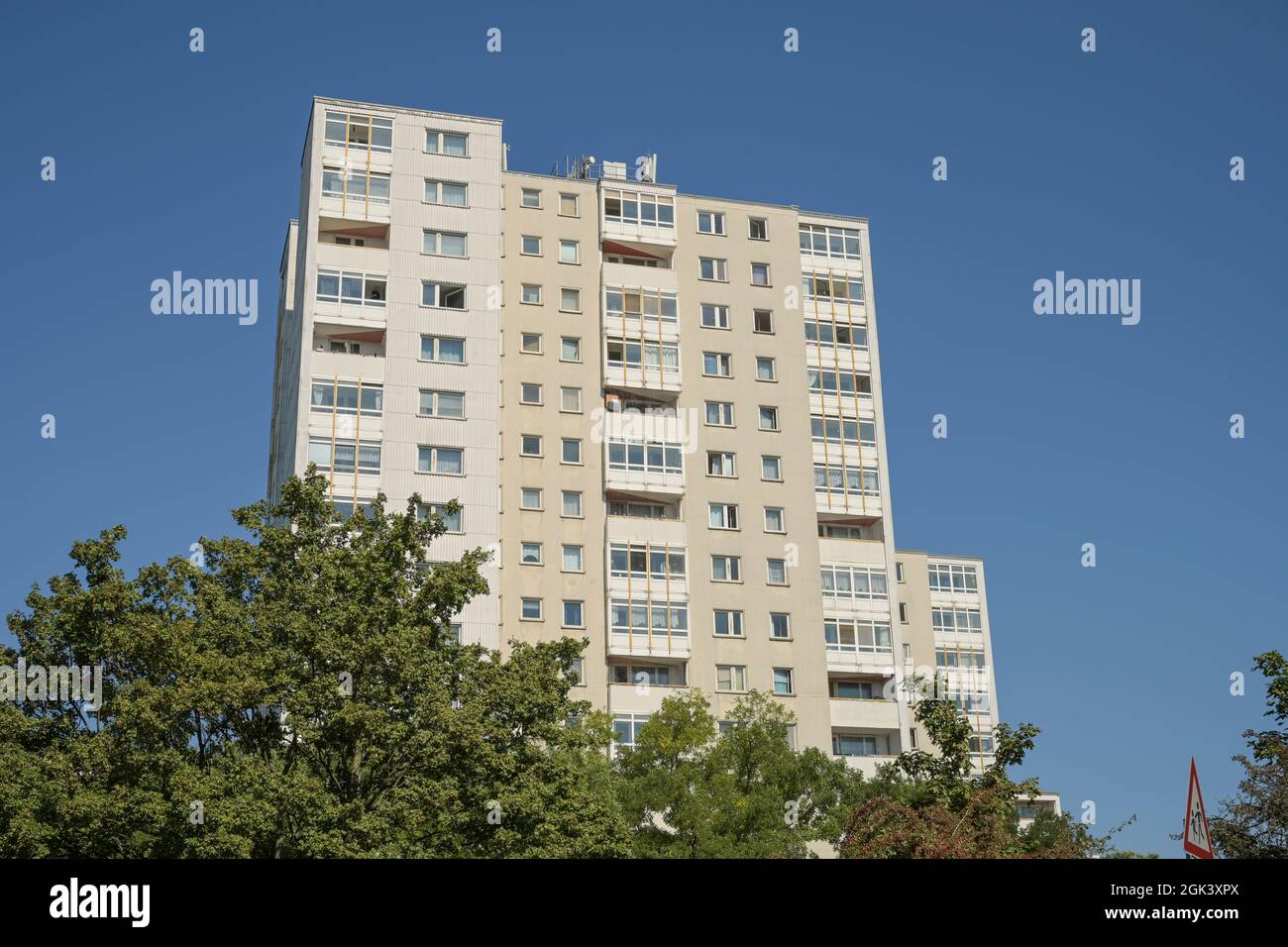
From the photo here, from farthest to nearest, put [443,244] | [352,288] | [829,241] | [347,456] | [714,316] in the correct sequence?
[829,241] → [714,316] → [443,244] → [352,288] → [347,456]

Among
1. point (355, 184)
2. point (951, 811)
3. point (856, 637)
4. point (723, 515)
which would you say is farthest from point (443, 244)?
point (951, 811)

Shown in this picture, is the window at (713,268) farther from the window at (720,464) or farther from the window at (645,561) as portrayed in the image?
the window at (645,561)

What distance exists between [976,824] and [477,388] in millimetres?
42147

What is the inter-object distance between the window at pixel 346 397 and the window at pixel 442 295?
5.30 meters

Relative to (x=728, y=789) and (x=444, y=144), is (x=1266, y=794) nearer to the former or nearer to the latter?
(x=728, y=789)

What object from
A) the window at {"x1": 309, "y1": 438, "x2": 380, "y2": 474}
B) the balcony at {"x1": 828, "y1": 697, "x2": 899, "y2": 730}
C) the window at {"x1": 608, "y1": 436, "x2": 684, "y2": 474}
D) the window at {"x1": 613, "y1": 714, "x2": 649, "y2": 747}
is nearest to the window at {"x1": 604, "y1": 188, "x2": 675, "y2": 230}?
the window at {"x1": 608, "y1": 436, "x2": 684, "y2": 474}

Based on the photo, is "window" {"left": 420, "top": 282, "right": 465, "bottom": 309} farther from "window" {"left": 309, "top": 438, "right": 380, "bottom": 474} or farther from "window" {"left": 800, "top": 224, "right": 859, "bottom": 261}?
"window" {"left": 800, "top": 224, "right": 859, "bottom": 261}

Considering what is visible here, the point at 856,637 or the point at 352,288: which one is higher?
the point at 352,288

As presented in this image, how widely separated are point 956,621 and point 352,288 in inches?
2076

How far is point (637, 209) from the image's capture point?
75562 mm

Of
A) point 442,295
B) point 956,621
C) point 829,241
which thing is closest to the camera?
point 442,295

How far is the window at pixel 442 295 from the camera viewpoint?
69.2m

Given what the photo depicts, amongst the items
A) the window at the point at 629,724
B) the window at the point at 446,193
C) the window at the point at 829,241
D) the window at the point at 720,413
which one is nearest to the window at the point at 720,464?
the window at the point at 720,413

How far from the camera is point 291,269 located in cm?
7612
